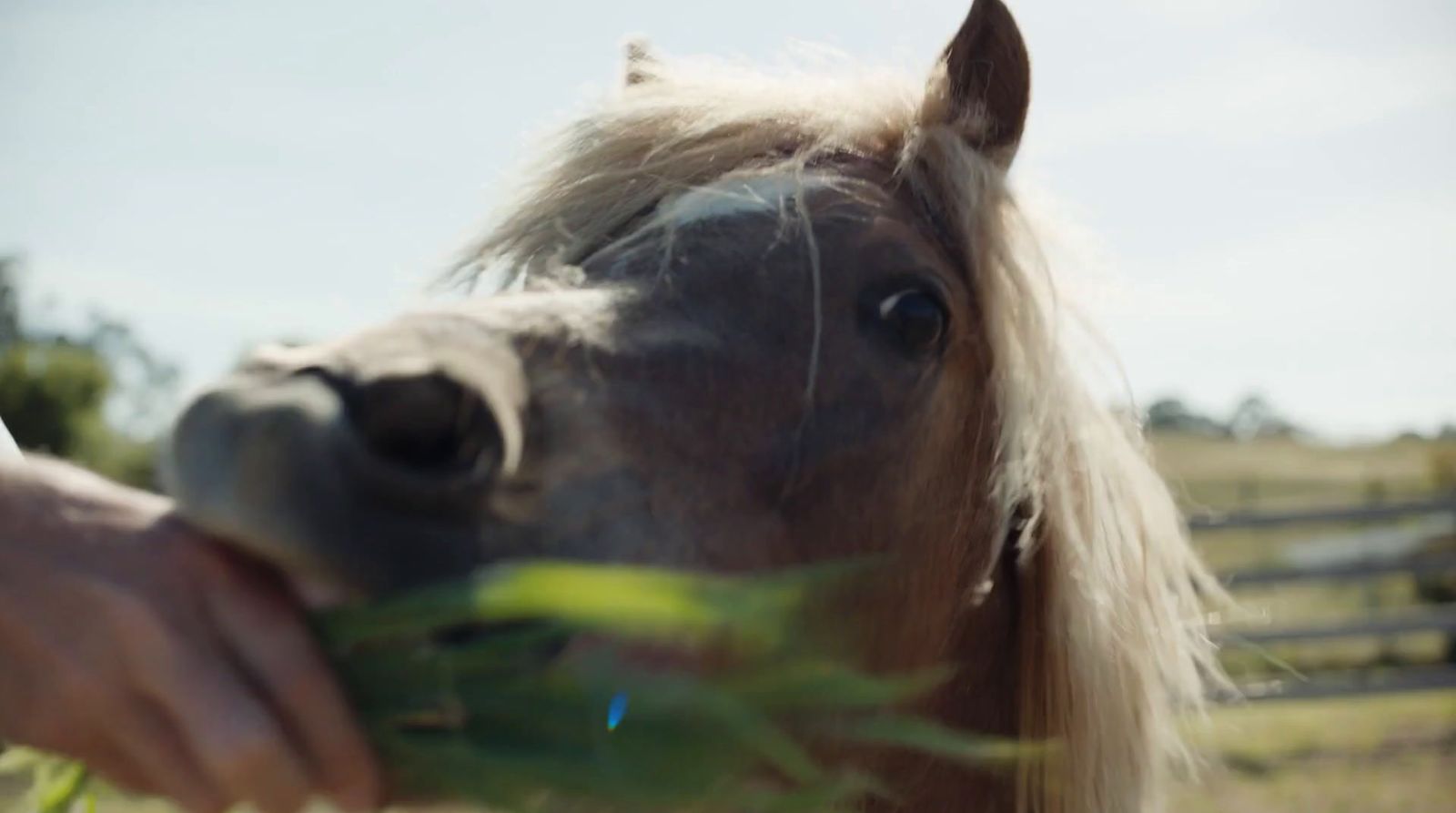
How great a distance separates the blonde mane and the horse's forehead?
0.23 ft

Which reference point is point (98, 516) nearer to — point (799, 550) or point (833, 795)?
point (833, 795)

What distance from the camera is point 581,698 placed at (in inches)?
43.4

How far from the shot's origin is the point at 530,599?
1.00m

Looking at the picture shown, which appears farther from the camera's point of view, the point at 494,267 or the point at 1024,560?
the point at 494,267

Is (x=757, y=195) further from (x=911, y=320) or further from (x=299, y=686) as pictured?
(x=299, y=686)

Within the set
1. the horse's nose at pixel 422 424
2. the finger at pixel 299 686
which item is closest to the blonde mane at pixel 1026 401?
the horse's nose at pixel 422 424

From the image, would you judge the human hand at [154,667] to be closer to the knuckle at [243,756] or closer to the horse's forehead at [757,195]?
the knuckle at [243,756]

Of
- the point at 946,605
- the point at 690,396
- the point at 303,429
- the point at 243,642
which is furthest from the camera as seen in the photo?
the point at 946,605

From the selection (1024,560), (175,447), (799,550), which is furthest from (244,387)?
(1024,560)

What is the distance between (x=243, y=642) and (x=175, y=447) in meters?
0.25

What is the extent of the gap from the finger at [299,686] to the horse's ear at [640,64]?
1.96 m

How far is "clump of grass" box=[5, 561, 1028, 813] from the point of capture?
3.33ft

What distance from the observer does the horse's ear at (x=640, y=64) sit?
2854 mm

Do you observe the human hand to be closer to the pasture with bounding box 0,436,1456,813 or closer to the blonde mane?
the blonde mane
